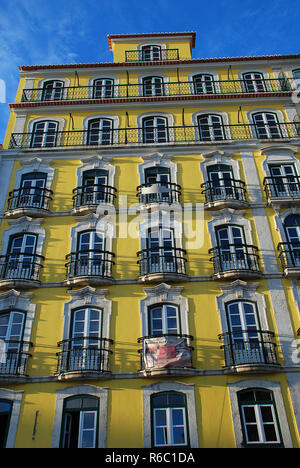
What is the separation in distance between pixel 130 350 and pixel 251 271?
5.75m

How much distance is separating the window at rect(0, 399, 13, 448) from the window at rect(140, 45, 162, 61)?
2165 cm

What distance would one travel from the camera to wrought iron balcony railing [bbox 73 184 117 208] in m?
19.4

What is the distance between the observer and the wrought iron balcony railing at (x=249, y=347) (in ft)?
48.9

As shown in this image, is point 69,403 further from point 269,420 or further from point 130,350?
point 269,420

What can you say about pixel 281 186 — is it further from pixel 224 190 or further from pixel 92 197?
pixel 92 197

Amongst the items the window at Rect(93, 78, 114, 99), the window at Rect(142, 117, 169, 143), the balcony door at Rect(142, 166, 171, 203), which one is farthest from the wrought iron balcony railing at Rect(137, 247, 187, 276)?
the window at Rect(93, 78, 114, 99)

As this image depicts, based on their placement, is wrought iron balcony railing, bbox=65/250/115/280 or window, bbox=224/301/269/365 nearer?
window, bbox=224/301/269/365

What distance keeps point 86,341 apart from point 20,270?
4.29 meters

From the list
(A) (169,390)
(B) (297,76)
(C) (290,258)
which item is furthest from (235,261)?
(B) (297,76)

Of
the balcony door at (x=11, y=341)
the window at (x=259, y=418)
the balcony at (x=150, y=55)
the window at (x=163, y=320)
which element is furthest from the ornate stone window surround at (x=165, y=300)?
the balcony at (x=150, y=55)

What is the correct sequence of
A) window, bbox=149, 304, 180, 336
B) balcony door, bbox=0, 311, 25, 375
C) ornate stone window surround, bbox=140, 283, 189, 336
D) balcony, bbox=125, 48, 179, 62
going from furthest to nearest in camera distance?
1. balcony, bbox=125, 48, 179, 62
2. ornate stone window surround, bbox=140, 283, 189, 336
3. window, bbox=149, 304, 180, 336
4. balcony door, bbox=0, 311, 25, 375

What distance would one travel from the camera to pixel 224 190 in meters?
19.6

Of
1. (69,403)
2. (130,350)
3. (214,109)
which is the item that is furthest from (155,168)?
(69,403)

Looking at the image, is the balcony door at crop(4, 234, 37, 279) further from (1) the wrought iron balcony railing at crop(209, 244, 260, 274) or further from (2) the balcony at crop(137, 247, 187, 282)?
(1) the wrought iron balcony railing at crop(209, 244, 260, 274)
